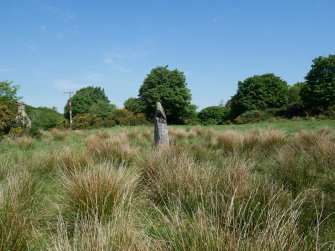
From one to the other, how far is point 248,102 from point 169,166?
1929 inches

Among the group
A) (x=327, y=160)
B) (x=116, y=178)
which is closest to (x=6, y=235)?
(x=116, y=178)

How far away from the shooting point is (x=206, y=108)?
60.9 m

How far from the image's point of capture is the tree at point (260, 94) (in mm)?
51403

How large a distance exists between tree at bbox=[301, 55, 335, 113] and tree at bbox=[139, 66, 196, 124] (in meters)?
17.8

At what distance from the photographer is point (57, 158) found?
19.7 ft

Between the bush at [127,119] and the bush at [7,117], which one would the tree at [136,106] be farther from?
the bush at [7,117]

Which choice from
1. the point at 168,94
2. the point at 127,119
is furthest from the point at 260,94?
the point at 127,119

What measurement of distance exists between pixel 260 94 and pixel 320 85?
12.4m

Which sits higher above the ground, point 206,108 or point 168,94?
point 168,94

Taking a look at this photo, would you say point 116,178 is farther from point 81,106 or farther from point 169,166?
point 81,106

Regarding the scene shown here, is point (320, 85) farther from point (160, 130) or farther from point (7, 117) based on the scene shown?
point (160, 130)

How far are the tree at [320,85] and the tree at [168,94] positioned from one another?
1777 cm

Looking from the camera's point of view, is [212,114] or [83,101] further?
[83,101]

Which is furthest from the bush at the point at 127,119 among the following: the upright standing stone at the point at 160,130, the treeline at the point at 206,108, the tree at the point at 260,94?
the upright standing stone at the point at 160,130
